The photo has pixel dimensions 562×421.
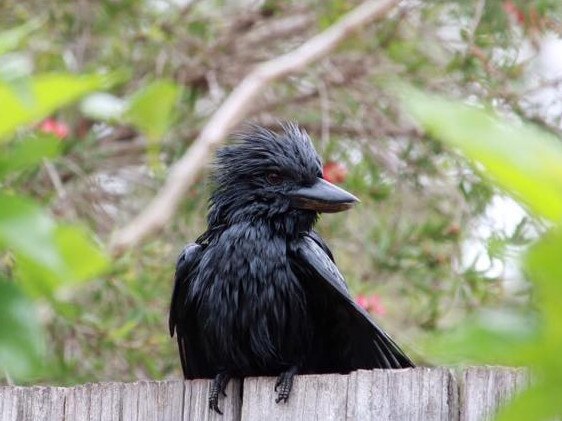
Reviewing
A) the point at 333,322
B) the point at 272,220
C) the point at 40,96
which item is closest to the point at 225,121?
the point at 272,220

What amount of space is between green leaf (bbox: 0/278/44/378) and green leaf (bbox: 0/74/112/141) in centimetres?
10

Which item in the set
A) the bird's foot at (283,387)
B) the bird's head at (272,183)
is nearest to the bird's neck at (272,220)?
the bird's head at (272,183)

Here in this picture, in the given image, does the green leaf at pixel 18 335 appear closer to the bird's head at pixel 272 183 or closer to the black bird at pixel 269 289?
the black bird at pixel 269 289

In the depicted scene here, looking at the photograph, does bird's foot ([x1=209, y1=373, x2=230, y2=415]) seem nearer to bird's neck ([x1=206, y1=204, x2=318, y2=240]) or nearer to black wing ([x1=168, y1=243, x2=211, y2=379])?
black wing ([x1=168, y1=243, x2=211, y2=379])

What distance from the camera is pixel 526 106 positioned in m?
4.63

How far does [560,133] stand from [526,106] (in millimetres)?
289

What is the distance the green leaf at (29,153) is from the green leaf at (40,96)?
13mm

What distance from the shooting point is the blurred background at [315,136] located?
14.9ft

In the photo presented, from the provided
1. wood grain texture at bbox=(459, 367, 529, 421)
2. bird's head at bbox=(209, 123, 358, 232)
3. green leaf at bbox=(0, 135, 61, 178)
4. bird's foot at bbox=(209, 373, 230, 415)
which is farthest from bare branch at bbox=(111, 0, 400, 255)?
green leaf at bbox=(0, 135, 61, 178)

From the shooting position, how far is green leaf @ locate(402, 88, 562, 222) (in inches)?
18.9

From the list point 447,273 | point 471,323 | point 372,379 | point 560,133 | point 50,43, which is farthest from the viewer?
point 50,43

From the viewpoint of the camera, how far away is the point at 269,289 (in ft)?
9.93

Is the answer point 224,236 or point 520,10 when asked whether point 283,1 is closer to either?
point 520,10

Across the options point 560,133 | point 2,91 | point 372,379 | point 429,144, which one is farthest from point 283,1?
point 2,91
